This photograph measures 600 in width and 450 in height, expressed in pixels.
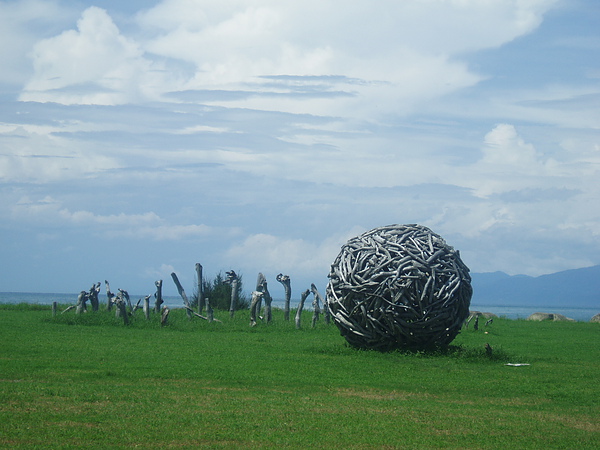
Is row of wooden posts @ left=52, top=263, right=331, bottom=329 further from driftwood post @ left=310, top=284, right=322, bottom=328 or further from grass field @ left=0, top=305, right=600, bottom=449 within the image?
grass field @ left=0, top=305, right=600, bottom=449

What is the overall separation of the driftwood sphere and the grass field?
55 centimetres

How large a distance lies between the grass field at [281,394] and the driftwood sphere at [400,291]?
0.55m

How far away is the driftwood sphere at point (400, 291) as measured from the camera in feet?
57.0

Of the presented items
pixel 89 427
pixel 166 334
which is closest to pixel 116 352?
pixel 166 334

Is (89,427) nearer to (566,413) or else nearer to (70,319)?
(566,413)

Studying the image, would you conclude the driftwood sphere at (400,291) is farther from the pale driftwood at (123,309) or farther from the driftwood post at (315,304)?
the pale driftwood at (123,309)

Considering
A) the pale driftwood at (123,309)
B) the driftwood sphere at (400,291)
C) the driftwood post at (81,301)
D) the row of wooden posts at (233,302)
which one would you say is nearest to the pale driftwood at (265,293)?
the row of wooden posts at (233,302)

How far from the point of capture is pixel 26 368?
14.3 meters

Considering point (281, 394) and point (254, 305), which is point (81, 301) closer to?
point (254, 305)

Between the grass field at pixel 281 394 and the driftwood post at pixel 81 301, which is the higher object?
the driftwood post at pixel 81 301

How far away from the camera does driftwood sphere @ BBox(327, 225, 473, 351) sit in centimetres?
1738

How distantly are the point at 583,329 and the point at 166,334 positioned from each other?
18.7 m

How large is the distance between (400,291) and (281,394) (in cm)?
579

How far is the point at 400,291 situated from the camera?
1722 cm
